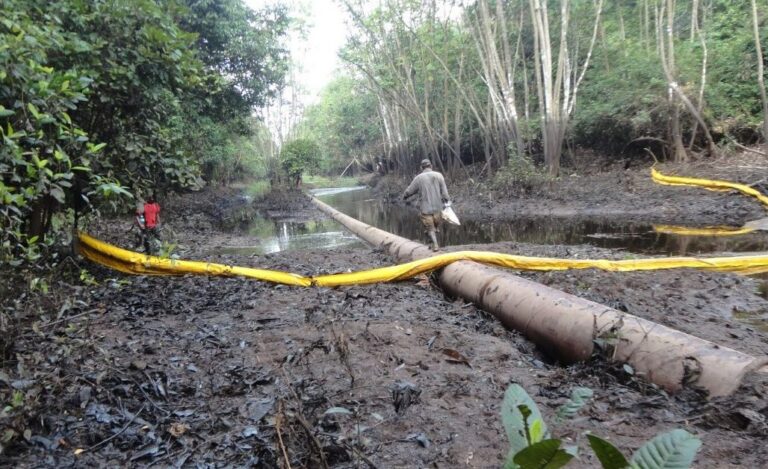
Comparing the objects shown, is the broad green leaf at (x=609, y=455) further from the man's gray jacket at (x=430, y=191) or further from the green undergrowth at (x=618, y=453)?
the man's gray jacket at (x=430, y=191)

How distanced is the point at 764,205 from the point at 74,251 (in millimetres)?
13867

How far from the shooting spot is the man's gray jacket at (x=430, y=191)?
9.04 metres

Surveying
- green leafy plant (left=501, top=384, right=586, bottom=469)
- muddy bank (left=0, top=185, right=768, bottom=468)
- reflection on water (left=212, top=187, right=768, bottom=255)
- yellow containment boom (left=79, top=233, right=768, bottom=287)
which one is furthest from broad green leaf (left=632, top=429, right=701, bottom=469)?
reflection on water (left=212, top=187, right=768, bottom=255)

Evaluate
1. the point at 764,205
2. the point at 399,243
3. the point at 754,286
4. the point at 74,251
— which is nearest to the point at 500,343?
the point at 754,286

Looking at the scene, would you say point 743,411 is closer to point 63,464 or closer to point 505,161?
point 63,464

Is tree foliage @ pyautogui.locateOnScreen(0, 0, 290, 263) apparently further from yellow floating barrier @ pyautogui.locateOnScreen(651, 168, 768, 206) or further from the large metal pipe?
yellow floating barrier @ pyautogui.locateOnScreen(651, 168, 768, 206)

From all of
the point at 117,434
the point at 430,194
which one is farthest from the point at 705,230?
the point at 117,434

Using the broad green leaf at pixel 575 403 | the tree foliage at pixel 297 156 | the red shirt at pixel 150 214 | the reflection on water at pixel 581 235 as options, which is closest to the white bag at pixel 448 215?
the reflection on water at pixel 581 235

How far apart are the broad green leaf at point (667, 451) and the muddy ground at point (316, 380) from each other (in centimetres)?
121

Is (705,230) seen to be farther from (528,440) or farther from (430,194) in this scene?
(528,440)

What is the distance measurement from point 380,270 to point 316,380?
11.0ft

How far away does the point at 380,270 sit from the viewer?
6.58 metres

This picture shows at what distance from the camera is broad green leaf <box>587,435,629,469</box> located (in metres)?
1.26

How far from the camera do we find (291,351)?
384cm
